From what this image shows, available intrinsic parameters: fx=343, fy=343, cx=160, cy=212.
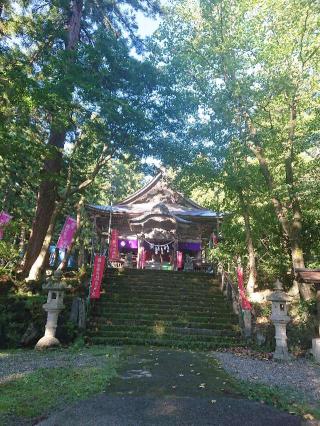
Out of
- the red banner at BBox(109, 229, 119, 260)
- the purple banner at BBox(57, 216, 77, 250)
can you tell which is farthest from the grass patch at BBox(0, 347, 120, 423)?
the red banner at BBox(109, 229, 119, 260)

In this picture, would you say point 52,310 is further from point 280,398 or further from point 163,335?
point 280,398

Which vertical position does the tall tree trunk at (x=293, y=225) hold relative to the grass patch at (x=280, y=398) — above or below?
above

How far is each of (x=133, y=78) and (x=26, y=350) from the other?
29.9 ft

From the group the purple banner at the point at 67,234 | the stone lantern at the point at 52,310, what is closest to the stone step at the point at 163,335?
the stone lantern at the point at 52,310

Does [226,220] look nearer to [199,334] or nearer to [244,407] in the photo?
[199,334]

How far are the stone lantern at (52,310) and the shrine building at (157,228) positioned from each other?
8.57 meters

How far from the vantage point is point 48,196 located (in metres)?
13.5

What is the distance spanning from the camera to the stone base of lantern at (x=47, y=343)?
9.10 metres

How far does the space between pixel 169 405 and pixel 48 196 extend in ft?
34.8

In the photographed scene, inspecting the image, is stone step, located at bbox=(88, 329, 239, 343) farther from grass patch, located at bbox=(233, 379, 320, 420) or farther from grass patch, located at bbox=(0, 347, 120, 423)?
grass patch, located at bbox=(233, 379, 320, 420)

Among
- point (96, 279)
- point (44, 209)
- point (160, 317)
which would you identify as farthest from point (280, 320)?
point (44, 209)

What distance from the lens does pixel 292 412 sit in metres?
4.48

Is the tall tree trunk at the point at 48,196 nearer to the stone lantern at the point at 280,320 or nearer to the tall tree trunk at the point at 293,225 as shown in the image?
the tall tree trunk at the point at 293,225

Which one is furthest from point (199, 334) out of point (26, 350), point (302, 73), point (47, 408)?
point (302, 73)
